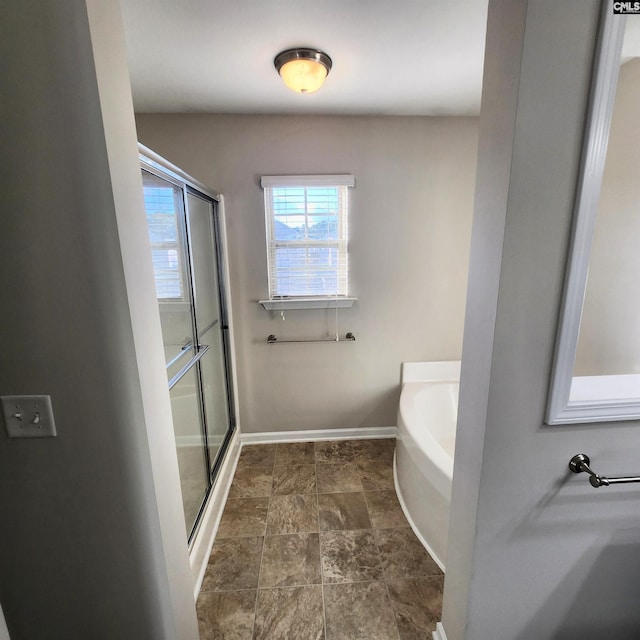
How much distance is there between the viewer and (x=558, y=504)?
1019 mm

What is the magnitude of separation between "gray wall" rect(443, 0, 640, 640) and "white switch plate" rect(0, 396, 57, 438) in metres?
1.15

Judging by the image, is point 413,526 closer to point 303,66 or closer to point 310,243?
point 310,243

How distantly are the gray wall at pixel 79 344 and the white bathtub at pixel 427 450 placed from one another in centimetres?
123

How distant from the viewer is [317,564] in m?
1.66

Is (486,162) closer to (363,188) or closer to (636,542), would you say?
(636,542)

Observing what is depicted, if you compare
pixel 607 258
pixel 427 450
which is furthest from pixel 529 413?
pixel 427 450

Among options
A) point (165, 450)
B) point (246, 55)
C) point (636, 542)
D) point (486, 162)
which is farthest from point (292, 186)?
point (636, 542)

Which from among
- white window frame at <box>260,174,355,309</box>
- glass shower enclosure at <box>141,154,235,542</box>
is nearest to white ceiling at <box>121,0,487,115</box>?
white window frame at <box>260,174,355,309</box>

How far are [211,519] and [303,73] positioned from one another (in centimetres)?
238

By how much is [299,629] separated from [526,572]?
948mm

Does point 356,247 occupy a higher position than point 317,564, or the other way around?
point 356,247

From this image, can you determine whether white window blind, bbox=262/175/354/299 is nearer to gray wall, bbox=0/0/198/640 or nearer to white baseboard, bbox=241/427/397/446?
white baseboard, bbox=241/427/397/446

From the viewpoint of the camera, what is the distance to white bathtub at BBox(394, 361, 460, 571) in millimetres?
1669

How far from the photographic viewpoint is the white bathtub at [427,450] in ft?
5.48
